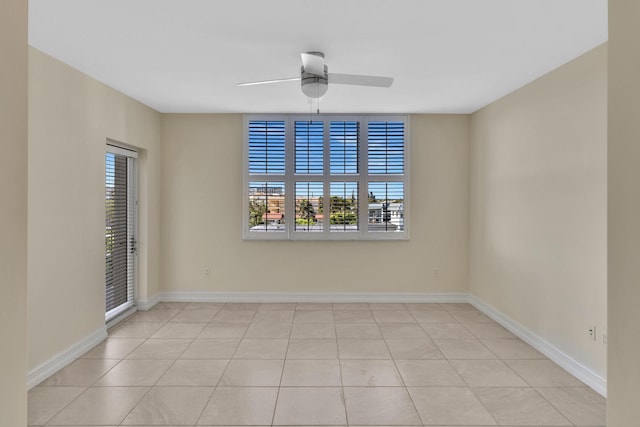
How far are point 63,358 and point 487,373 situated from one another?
3.56 m

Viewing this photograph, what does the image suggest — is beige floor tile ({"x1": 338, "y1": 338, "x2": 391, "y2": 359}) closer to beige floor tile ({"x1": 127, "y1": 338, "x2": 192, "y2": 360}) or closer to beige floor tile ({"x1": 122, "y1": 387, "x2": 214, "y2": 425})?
beige floor tile ({"x1": 122, "y1": 387, "x2": 214, "y2": 425})

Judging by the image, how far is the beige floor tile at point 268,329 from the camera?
3.82m

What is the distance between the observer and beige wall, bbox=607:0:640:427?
95cm

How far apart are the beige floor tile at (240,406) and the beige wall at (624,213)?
193 cm

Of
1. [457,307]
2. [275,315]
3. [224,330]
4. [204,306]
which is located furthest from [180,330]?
[457,307]

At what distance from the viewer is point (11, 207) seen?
95 centimetres

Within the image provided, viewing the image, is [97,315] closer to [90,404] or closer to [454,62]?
[90,404]

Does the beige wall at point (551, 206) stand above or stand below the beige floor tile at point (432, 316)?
above

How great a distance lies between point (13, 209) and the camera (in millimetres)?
956

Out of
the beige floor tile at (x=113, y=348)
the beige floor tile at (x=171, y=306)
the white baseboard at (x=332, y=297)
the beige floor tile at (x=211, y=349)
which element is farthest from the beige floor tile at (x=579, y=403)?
the beige floor tile at (x=171, y=306)

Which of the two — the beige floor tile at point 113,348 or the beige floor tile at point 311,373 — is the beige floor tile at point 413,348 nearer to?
the beige floor tile at point 311,373

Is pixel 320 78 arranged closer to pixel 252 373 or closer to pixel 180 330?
pixel 252 373

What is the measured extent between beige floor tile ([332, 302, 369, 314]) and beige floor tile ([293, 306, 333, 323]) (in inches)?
7.8

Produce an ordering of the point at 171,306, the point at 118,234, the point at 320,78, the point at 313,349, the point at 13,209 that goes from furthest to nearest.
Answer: the point at 171,306, the point at 118,234, the point at 313,349, the point at 320,78, the point at 13,209
